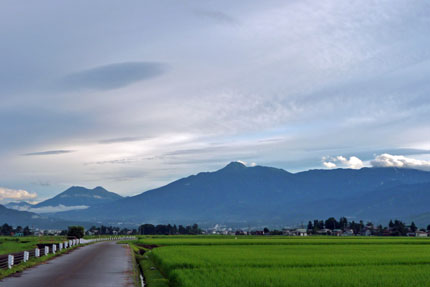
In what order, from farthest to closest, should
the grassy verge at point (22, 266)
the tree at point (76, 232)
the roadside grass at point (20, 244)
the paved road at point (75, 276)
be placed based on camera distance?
the tree at point (76, 232) → the roadside grass at point (20, 244) → the grassy verge at point (22, 266) → the paved road at point (75, 276)

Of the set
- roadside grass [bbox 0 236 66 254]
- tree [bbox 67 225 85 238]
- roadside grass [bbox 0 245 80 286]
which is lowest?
roadside grass [bbox 0 236 66 254]

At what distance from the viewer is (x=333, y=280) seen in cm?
2638

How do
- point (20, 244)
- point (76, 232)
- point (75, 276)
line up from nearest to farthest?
point (75, 276) → point (20, 244) → point (76, 232)

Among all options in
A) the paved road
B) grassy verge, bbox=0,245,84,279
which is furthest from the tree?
the paved road

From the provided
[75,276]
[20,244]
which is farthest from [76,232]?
[75,276]

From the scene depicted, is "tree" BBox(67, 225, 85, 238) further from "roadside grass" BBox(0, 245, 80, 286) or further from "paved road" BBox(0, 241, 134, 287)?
"paved road" BBox(0, 241, 134, 287)

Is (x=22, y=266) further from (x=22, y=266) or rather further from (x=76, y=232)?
(x=76, y=232)

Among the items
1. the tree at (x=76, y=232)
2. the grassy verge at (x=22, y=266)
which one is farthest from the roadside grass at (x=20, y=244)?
the grassy verge at (x=22, y=266)

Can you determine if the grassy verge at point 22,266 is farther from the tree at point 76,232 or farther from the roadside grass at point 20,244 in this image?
the tree at point 76,232

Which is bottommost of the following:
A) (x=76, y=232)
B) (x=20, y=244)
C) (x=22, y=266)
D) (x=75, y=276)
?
(x=20, y=244)

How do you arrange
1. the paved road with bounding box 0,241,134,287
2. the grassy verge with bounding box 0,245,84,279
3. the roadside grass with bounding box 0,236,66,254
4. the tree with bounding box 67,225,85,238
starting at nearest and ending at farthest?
the paved road with bounding box 0,241,134,287
the grassy verge with bounding box 0,245,84,279
the roadside grass with bounding box 0,236,66,254
the tree with bounding box 67,225,85,238

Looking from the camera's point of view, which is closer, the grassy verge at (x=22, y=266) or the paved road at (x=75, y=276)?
the paved road at (x=75, y=276)

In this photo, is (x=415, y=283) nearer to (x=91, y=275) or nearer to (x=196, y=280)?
(x=196, y=280)

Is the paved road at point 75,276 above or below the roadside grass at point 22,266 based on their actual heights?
below
